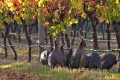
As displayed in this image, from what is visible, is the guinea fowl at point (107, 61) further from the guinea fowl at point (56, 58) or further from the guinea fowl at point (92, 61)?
the guinea fowl at point (56, 58)

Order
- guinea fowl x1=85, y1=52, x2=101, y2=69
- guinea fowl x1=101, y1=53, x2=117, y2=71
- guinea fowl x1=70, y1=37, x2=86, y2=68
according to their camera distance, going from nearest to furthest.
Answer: guinea fowl x1=70, y1=37, x2=86, y2=68 < guinea fowl x1=85, y1=52, x2=101, y2=69 < guinea fowl x1=101, y1=53, x2=117, y2=71

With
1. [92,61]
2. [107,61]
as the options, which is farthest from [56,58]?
[107,61]

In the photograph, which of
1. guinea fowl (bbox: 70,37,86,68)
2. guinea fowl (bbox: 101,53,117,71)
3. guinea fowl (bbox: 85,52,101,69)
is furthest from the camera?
guinea fowl (bbox: 101,53,117,71)

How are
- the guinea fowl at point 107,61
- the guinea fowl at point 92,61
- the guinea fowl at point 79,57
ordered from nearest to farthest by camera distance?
the guinea fowl at point 79,57
the guinea fowl at point 92,61
the guinea fowl at point 107,61

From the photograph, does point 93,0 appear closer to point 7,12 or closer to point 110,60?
point 110,60

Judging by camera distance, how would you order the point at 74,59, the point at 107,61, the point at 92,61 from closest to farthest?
the point at 74,59 → the point at 92,61 → the point at 107,61

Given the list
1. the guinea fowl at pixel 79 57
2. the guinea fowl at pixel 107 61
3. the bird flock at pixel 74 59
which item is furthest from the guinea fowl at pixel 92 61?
the guinea fowl at pixel 107 61

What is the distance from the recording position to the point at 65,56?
12312mm

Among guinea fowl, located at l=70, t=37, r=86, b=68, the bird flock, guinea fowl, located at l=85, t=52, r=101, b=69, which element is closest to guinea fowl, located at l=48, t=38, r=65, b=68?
the bird flock

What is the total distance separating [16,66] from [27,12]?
3.36 metres

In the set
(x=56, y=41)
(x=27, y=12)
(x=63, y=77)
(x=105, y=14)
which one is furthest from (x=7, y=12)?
(x=63, y=77)

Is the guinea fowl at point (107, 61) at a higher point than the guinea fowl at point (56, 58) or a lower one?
lower

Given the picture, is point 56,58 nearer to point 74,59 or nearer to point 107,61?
point 74,59

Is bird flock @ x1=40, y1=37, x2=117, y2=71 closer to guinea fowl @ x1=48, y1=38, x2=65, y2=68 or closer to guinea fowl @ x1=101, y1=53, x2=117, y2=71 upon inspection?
guinea fowl @ x1=48, y1=38, x2=65, y2=68
